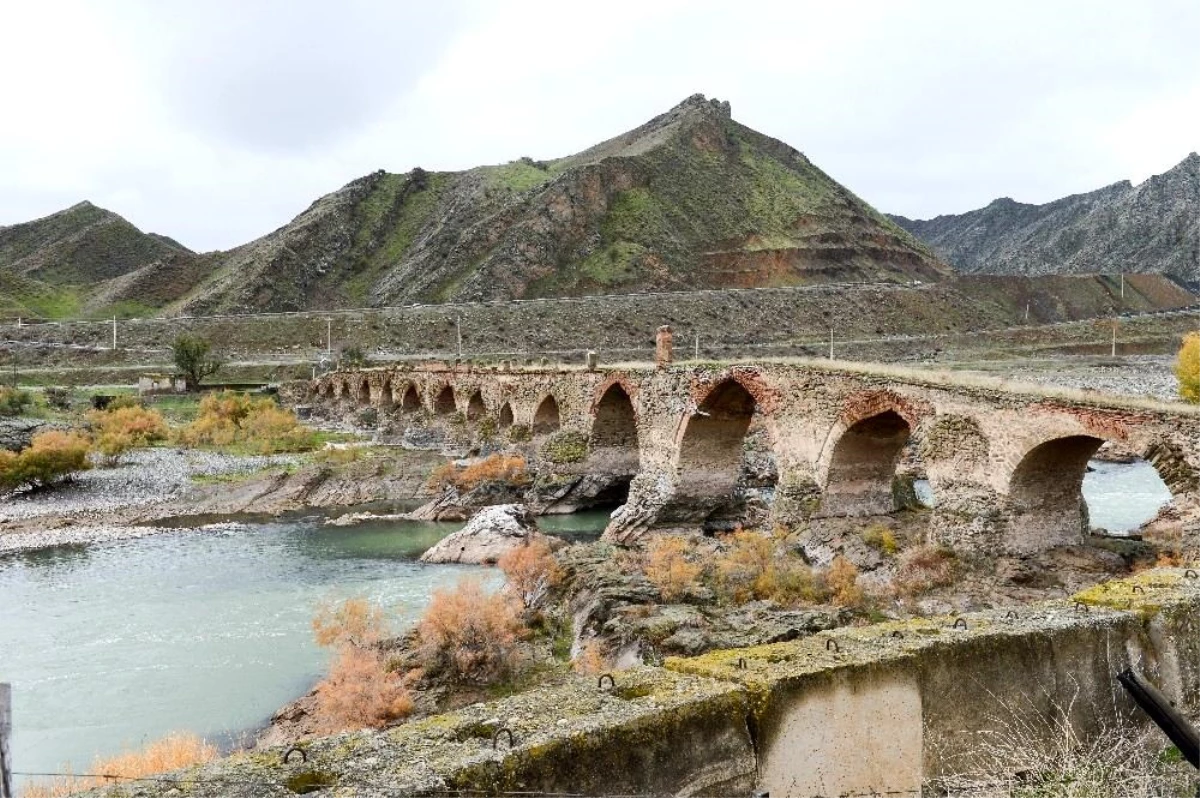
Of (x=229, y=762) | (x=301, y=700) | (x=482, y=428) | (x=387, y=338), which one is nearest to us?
(x=229, y=762)

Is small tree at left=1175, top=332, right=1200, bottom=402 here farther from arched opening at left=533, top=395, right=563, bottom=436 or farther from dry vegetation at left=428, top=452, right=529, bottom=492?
dry vegetation at left=428, top=452, right=529, bottom=492

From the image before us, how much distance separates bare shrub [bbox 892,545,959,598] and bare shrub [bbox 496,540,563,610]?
6480 mm

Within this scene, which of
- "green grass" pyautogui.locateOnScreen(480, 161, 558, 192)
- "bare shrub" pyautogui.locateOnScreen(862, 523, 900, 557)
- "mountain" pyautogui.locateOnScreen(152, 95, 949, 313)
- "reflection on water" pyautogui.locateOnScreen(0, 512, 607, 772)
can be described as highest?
"green grass" pyautogui.locateOnScreen(480, 161, 558, 192)

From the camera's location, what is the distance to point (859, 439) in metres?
20.8

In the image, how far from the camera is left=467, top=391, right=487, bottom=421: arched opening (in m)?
44.1

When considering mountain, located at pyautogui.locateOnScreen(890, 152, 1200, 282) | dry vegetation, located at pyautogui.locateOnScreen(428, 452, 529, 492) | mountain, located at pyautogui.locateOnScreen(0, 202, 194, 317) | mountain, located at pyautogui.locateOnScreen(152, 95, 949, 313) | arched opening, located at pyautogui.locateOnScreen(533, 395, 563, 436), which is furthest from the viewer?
mountain, located at pyautogui.locateOnScreen(0, 202, 194, 317)

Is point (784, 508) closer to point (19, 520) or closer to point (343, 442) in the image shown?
point (19, 520)

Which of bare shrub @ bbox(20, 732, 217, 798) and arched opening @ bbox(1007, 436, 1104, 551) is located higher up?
arched opening @ bbox(1007, 436, 1104, 551)

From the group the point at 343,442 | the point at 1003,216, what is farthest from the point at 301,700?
the point at 1003,216

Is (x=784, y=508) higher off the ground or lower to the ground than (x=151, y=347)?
lower

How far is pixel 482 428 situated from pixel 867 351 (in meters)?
35.8

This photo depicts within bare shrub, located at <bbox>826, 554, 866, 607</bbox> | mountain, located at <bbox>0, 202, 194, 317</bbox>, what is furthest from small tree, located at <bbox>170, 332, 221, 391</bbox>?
mountain, located at <bbox>0, 202, 194, 317</bbox>

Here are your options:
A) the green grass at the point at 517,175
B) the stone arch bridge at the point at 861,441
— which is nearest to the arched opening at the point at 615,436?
the stone arch bridge at the point at 861,441

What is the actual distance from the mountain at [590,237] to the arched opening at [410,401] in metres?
A: 38.1
